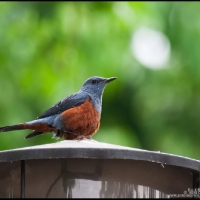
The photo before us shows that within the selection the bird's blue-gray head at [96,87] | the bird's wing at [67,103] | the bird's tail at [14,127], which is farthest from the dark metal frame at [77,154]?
the bird's blue-gray head at [96,87]

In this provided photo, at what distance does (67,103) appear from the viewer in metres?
5.87

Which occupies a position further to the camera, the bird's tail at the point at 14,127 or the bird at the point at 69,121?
the bird at the point at 69,121

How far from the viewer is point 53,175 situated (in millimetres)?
3375

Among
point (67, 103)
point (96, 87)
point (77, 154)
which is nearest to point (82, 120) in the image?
point (67, 103)

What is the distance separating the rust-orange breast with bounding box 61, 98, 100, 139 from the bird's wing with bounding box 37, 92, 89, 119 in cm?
10

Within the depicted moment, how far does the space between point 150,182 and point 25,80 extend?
4495 mm

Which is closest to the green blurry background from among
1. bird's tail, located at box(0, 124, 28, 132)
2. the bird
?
the bird

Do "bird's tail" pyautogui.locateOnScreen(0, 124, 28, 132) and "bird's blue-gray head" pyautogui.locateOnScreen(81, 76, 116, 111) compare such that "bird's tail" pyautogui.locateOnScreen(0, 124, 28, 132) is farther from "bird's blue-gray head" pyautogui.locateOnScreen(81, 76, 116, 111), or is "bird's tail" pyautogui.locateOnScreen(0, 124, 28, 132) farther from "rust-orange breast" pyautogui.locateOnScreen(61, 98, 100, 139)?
"bird's blue-gray head" pyautogui.locateOnScreen(81, 76, 116, 111)

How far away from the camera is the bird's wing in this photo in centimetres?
568

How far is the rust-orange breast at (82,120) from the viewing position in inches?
216

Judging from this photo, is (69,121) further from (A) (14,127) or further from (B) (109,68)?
(B) (109,68)

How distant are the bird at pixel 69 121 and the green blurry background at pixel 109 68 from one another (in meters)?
1.22

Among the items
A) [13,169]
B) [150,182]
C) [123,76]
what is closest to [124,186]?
[150,182]

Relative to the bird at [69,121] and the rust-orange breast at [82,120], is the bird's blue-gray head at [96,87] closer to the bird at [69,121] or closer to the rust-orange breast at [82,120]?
the bird at [69,121]
